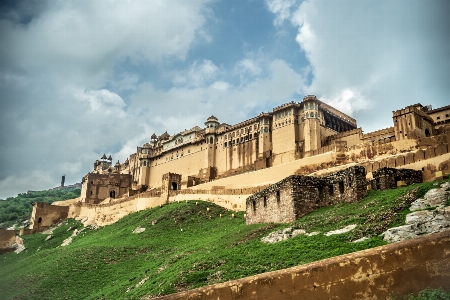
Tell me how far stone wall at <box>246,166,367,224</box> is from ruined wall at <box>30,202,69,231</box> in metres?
45.7

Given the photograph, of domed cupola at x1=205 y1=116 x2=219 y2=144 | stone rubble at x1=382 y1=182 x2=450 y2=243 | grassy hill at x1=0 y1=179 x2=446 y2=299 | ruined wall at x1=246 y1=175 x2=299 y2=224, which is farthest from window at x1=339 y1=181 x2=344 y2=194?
domed cupola at x1=205 y1=116 x2=219 y2=144

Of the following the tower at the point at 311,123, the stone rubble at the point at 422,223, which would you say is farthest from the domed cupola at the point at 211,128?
the stone rubble at the point at 422,223

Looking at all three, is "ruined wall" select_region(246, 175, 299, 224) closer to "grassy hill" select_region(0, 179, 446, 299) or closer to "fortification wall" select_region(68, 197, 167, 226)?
"grassy hill" select_region(0, 179, 446, 299)

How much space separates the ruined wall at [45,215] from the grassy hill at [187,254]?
2416cm

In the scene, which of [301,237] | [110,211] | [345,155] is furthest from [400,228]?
[110,211]

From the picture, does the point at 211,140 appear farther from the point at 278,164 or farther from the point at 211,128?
the point at 278,164

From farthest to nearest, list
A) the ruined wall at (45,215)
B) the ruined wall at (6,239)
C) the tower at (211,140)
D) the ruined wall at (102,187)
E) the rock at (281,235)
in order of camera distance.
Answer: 1. the ruined wall at (102,187)
2. the tower at (211,140)
3. the ruined wall at (45,215)
4. the ruined wall at (6,239)
5. the rock at (281,235)

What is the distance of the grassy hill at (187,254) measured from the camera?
48.7 ft

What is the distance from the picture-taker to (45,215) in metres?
59.8

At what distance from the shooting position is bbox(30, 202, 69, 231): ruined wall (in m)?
58.7

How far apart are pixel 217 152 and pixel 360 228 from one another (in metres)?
54.1

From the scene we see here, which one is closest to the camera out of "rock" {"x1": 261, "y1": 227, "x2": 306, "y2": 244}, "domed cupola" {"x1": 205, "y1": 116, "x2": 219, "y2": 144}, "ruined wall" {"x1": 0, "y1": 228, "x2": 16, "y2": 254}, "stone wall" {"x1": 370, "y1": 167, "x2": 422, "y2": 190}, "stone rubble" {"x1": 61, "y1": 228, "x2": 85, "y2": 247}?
"rock" {"x1": 261, "y1": 227, "x2": 306, "y2": 244}

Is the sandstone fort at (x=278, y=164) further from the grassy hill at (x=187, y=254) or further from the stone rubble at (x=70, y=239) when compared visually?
the stone rubble at (x=70, y=239)

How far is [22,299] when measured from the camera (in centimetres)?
2334
